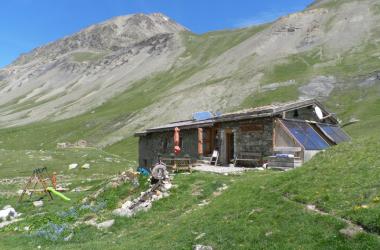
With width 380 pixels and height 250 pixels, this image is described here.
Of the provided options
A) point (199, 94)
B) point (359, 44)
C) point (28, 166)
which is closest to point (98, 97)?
point (199, 94)

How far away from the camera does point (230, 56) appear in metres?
143

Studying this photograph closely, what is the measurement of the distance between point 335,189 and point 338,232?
358 centimetres

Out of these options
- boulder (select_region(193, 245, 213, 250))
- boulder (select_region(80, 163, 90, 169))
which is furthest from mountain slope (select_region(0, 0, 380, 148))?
Result: boulder (select_region(193, 245, 213, 250))

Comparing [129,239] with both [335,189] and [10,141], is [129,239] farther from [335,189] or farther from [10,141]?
[10,141]

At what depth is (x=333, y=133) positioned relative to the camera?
38.9 metres

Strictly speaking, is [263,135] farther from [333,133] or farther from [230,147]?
[333,133]

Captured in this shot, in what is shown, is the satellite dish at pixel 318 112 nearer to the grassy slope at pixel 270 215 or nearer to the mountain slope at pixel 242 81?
the grassy slope at pixel 270 215

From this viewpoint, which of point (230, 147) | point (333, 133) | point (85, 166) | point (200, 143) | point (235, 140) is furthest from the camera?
point (85, 166)

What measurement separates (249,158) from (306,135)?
5.01 m

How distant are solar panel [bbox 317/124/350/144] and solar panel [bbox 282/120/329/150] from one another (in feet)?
4.73

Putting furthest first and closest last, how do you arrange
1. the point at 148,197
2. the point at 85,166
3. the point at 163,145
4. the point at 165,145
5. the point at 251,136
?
1. the point at 85,166
2. the point at 163,145
3. the point at 165,145
4. the point at 251,136
5. the point at 148,197

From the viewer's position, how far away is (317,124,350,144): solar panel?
3753 centimetres

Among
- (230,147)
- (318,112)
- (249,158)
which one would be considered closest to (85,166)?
(230,147)

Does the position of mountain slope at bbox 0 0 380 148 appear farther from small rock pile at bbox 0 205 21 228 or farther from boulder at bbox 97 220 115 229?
boulder at bbox 97 220 115 229
